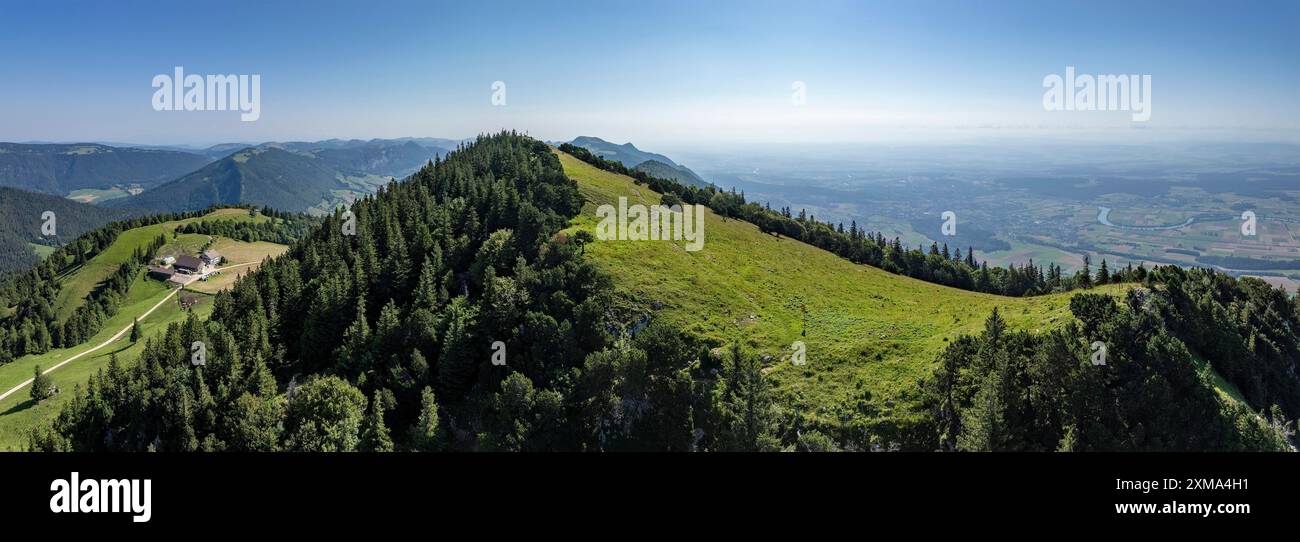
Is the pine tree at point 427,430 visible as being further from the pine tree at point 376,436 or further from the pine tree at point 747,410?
the pine tree at point 747,410

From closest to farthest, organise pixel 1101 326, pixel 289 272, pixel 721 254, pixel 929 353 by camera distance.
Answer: pixel 1101 326, pixel 929 353, pixel 721 254, pixel 289 272

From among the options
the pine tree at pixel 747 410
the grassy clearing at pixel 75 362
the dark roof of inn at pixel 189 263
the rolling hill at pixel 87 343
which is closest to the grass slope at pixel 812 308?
the pine tree at pixel 747 410

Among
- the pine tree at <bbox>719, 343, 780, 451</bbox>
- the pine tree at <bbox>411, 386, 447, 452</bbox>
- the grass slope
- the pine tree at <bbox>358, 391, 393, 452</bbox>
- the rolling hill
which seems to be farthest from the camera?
the rolling hill

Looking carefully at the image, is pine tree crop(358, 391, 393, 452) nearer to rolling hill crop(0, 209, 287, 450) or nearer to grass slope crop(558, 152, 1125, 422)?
grass slope crop(558, 152, 1125, 422)

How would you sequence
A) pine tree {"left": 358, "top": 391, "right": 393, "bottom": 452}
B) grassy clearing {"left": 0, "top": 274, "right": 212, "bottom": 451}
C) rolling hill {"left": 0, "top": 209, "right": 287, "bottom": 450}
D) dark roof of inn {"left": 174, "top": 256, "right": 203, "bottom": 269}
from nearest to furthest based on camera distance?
pine tree {"left": 358, "top": 391, "right": 393, "bottom": 452} → grassy clearing {"left": 0, "top": 274, "right": 212, "bottom": 451} → rolling hill {"left": 0, "top": 209, "right": 287, "bottom": 450} → dark roof of inn {"left": 174, "top": 256, "right": 203, "bottom": 269}

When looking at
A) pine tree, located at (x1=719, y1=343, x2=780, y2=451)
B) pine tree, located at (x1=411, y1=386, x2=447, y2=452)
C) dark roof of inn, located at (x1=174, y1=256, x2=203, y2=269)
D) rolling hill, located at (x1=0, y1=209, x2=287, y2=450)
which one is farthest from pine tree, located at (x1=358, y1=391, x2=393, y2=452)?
dark roof of inn, located at (x1=174, y1=256, x2=203, y2=269)

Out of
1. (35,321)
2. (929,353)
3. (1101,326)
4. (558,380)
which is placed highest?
(1101,326)

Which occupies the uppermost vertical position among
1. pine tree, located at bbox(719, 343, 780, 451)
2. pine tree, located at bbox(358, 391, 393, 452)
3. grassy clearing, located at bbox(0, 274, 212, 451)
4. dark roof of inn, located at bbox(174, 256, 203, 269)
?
dark roof of inn, located at bbox(174, 256, 203, 269)
